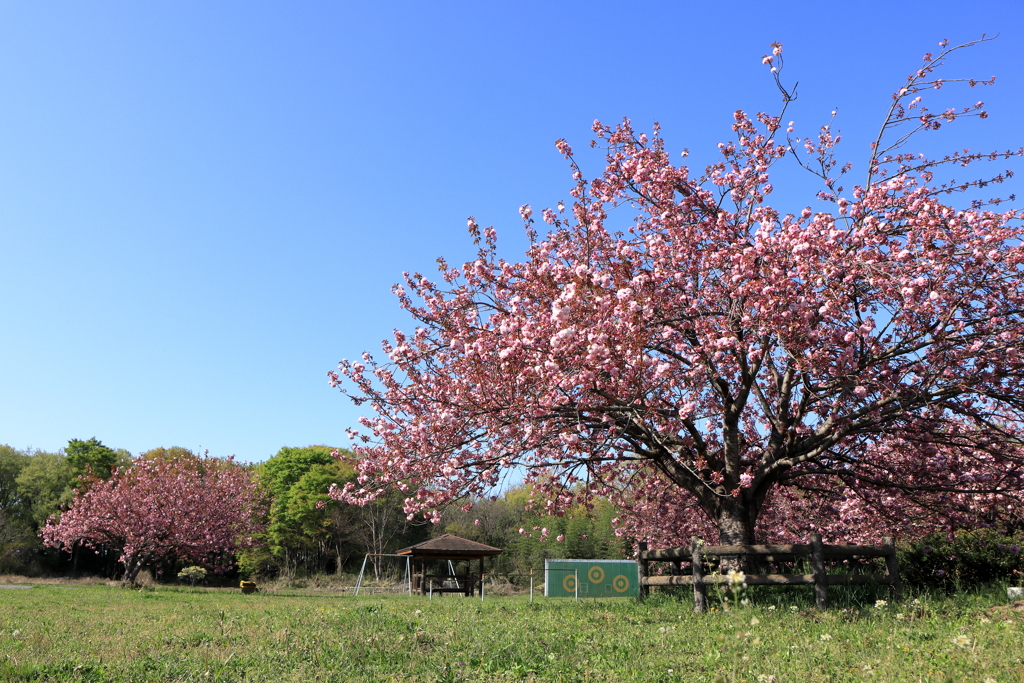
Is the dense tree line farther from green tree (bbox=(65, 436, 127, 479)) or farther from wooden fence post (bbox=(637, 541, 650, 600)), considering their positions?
wooden fence post (bbox=(637, 541, 650, 600))

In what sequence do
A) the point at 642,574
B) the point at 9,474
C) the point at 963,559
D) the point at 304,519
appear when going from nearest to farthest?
the point at 963,559, the point at 642,574, the point at 304,519, the point at 9,474

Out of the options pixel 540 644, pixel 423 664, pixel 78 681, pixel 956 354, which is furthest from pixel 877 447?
pixel 78 681

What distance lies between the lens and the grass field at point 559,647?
5.89m

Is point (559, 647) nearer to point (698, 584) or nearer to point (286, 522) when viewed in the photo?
point (698, 584)

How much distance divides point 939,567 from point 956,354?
6.63 meters

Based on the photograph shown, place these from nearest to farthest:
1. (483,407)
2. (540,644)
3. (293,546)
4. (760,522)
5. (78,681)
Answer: (78,681) → (540,644) → (483,407) → (760,522) → (293,546)

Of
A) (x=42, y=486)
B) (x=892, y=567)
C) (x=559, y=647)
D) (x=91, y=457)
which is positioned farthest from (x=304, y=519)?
(x=559, y=647)

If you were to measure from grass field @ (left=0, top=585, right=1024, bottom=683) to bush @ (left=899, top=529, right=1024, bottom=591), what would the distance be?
3936 millimetres

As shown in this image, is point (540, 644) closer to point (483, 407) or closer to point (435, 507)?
point (483, 407)

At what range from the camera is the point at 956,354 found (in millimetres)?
9781

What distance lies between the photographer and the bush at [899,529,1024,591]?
1316cm

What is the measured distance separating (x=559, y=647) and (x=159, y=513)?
91.8 feet

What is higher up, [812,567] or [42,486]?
[42,486]

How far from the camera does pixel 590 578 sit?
27.7 m
